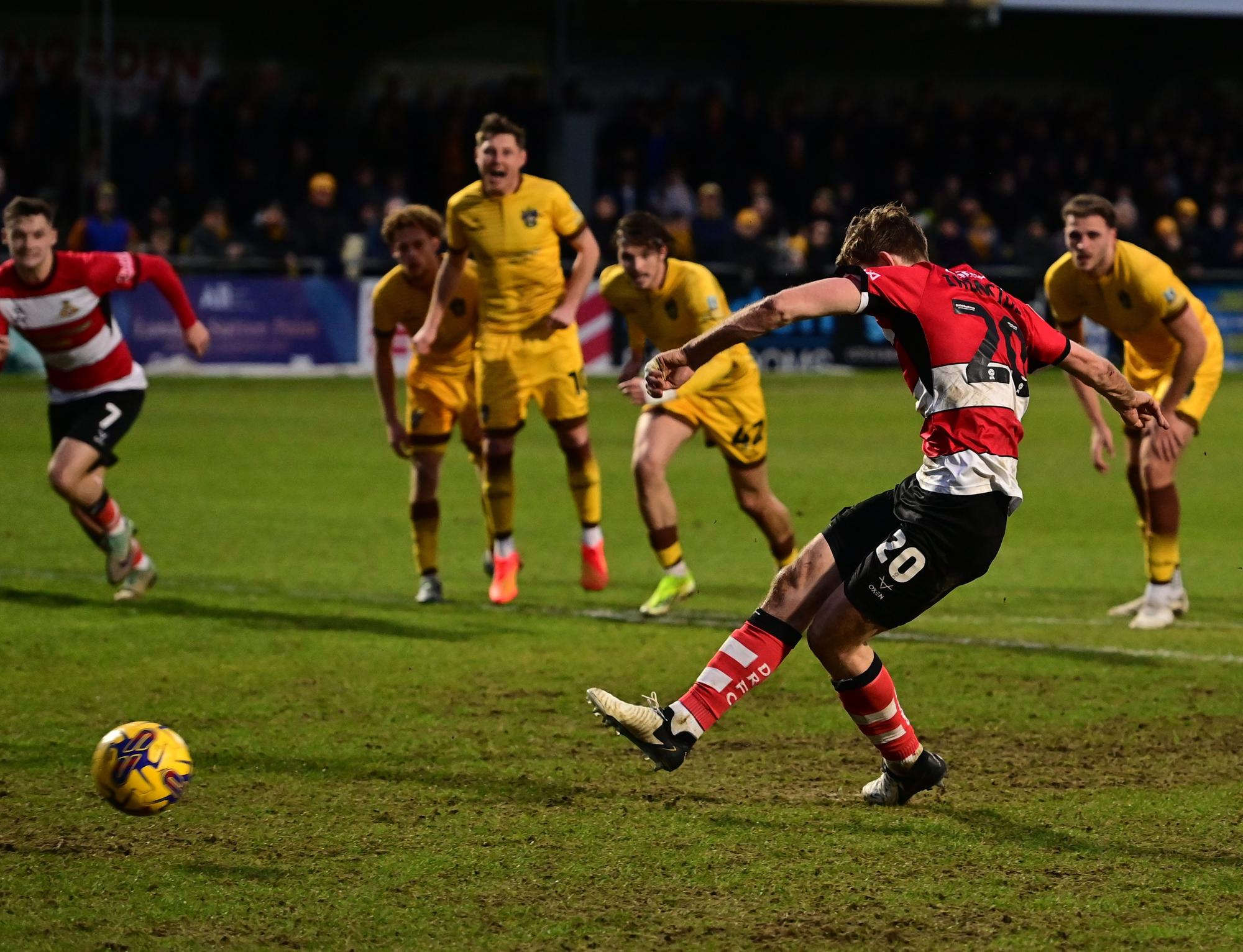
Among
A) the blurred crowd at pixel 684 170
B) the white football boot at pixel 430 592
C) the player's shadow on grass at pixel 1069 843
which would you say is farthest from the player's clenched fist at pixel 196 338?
the blurred crowd at pixel 684 170

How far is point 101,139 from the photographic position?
79.3ft

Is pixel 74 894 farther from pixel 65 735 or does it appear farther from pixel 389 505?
pixel 389 505

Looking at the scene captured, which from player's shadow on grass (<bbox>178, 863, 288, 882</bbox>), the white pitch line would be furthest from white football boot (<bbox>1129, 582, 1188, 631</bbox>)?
player's shadow on grass (<bbox>178, 863, 288, 882</bbox>)

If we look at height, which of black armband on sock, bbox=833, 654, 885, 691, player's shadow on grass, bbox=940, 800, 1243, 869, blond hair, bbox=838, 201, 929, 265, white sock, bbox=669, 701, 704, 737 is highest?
blond hair, bbox=838, 201, 929, 265

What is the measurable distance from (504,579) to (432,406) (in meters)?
1.05

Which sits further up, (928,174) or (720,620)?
(928,174)

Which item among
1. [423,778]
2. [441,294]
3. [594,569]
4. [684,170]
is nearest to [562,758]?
[423,778]

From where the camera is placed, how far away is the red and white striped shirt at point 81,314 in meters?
8.94

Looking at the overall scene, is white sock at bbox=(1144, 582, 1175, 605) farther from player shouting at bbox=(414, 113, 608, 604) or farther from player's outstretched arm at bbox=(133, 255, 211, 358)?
player's outstretched arm at bbox=(133, 255, 211, 358)

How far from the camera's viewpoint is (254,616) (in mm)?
8867

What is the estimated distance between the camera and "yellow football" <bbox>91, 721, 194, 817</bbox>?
5.04m

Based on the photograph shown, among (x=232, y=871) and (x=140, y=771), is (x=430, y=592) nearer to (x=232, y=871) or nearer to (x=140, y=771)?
(x=140, y=771)

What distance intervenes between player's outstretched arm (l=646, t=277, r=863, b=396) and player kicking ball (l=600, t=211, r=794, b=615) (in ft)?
13.1

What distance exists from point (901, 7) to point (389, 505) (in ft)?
60.2
